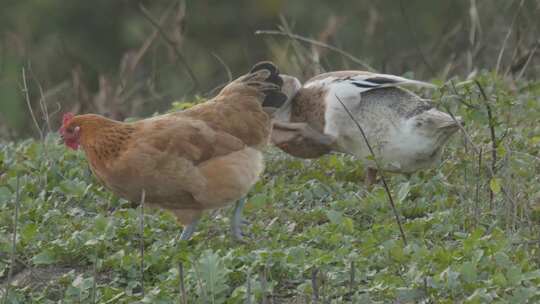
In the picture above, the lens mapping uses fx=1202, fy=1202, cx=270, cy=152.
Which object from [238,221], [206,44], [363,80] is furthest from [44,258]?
[206,44]

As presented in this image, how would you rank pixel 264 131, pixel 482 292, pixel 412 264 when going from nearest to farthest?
pixel 482 292
pixel 412 264
pixel 264 131

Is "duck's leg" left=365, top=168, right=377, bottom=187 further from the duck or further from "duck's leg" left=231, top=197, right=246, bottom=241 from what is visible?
"duck's leg" left=231, top=197, right=246, bottom=241

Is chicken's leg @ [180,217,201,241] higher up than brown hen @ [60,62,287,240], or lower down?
lower down

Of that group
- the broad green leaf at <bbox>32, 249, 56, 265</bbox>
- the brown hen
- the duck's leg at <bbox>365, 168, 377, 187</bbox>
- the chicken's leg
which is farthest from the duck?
the broad green leaf at <bbox>32, 249, 56, 265</bbox>

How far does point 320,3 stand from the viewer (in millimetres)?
16469

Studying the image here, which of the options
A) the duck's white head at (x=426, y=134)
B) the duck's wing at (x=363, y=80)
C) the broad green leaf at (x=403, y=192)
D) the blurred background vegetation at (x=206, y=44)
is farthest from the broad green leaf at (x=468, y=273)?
the blurred background vegetation at (x=206, y=44)

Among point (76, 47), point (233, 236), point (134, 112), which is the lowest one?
point (76, 47)

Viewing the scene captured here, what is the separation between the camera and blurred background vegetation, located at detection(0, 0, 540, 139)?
1044 cm

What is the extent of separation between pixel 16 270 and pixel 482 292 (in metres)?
2.51

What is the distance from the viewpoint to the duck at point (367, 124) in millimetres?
7062

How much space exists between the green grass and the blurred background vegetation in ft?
6.96

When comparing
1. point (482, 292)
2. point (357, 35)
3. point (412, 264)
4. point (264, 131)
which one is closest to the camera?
point (482, 292)

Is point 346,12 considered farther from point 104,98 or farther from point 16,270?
point 16,270

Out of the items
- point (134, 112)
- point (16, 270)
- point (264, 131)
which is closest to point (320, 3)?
point (134, 112)
